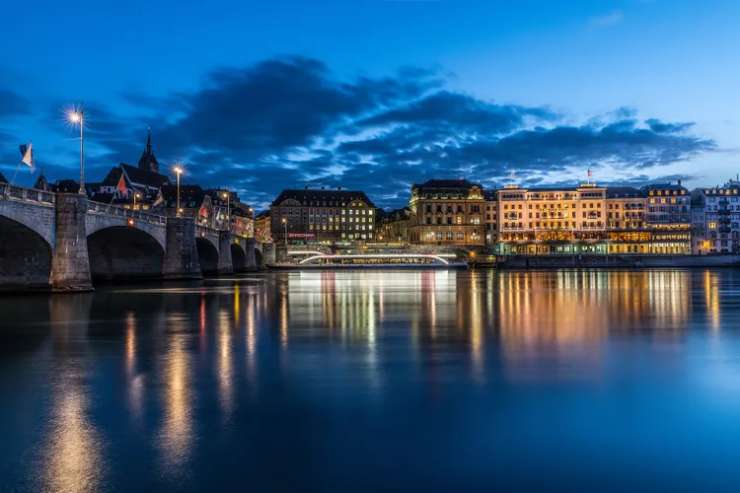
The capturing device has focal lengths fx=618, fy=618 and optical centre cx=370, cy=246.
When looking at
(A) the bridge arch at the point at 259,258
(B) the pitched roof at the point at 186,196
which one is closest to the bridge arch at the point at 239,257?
(A) the bridge arch at the point at 259,258

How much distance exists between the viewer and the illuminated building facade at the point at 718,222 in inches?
7402

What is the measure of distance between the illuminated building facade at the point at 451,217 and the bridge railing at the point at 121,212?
13007 cm

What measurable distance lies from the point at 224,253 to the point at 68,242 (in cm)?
4861

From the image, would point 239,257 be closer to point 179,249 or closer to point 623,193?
point 179,249

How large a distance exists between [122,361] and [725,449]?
1350 cm

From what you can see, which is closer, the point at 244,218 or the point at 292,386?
the point at 292,386

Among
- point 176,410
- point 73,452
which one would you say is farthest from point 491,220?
point 73,452

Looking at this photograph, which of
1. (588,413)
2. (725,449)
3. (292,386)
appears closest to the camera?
(725,449)

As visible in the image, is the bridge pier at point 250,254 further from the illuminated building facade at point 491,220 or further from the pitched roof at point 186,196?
the illuminated building facade at point 491,220

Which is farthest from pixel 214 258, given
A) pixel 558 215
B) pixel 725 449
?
pixel 558 215

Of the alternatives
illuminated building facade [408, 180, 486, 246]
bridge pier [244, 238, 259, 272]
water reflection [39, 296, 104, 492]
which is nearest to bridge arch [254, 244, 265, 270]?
bridge pier [244, 238, 259, 272]

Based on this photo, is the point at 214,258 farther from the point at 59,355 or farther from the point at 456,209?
the point at 456,209

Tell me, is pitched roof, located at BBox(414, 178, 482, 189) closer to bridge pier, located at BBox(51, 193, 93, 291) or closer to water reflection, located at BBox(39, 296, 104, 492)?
bridge pier, located at BBox(51, 193, 93, 291)

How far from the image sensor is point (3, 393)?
1219 centimetres
